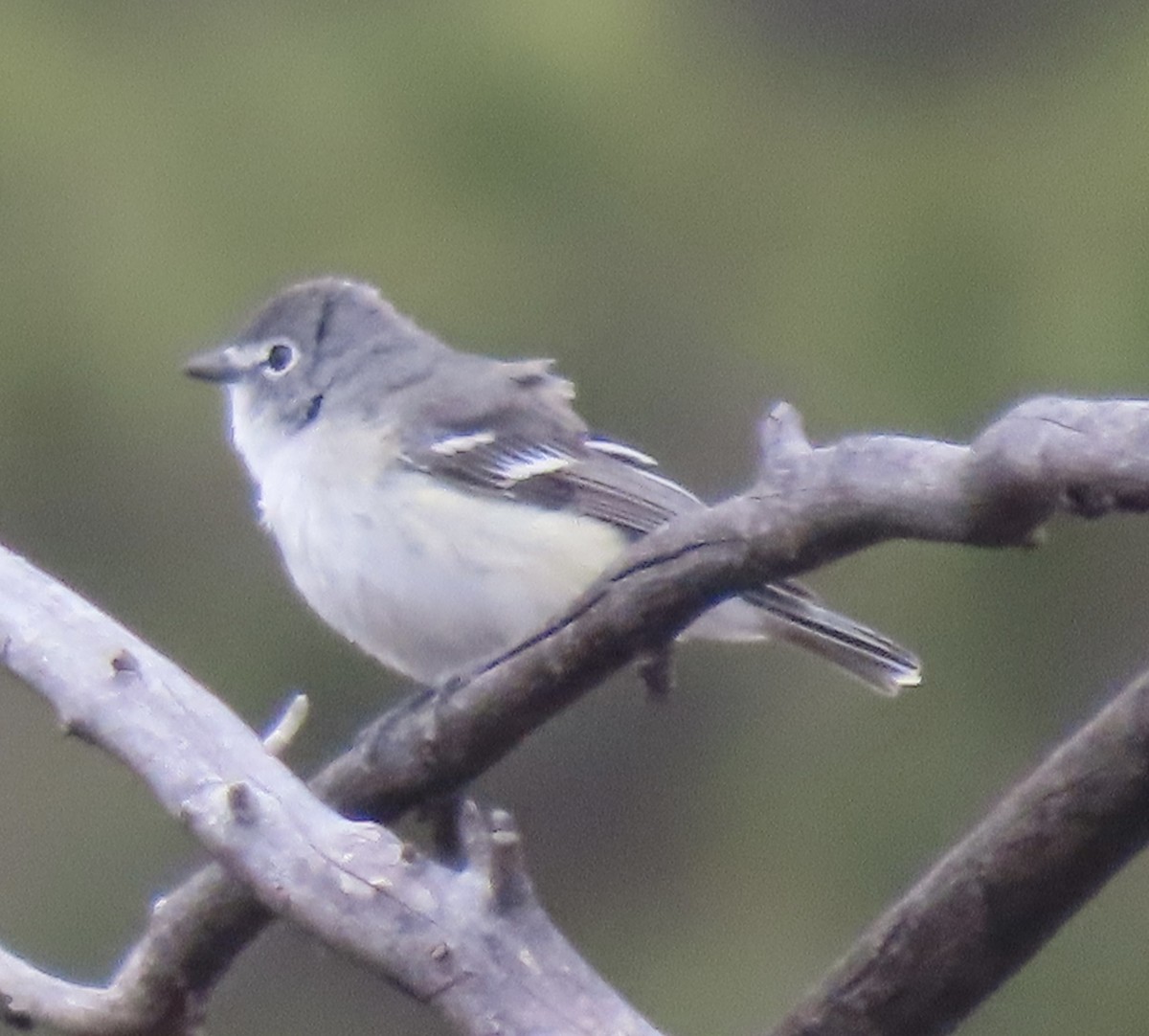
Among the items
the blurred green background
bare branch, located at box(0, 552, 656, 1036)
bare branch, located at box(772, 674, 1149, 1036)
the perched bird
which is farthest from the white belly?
the blurred green background

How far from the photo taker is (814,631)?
356 centimetres

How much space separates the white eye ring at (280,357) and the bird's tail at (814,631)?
35.3 inches

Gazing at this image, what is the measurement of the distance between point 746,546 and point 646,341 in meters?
3.25

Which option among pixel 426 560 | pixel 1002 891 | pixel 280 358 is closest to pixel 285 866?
pixel 1002 891

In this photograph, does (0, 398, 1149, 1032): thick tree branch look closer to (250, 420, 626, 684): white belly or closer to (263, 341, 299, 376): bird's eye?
(250, 420, 626, 684): white belly

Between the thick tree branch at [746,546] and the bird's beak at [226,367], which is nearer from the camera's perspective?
the thick tree branch at [746,546]

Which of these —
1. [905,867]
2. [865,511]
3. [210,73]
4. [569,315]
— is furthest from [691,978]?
[865,511]

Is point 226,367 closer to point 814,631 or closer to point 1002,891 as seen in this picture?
point 814,631

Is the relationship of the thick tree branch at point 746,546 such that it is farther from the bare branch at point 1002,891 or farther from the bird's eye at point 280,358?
the bird's eye at point 280,358

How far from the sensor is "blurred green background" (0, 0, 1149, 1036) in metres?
5.41

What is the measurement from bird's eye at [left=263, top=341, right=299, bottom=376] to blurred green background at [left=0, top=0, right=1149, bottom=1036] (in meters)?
1.30

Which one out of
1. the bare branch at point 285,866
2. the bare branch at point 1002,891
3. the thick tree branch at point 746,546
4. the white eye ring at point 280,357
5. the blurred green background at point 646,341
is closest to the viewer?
the thick tree branch at point 746,546

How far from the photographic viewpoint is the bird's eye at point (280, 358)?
4.12 m

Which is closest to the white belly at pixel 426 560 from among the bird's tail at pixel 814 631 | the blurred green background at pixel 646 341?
the bird's tail at pixel 814 631
